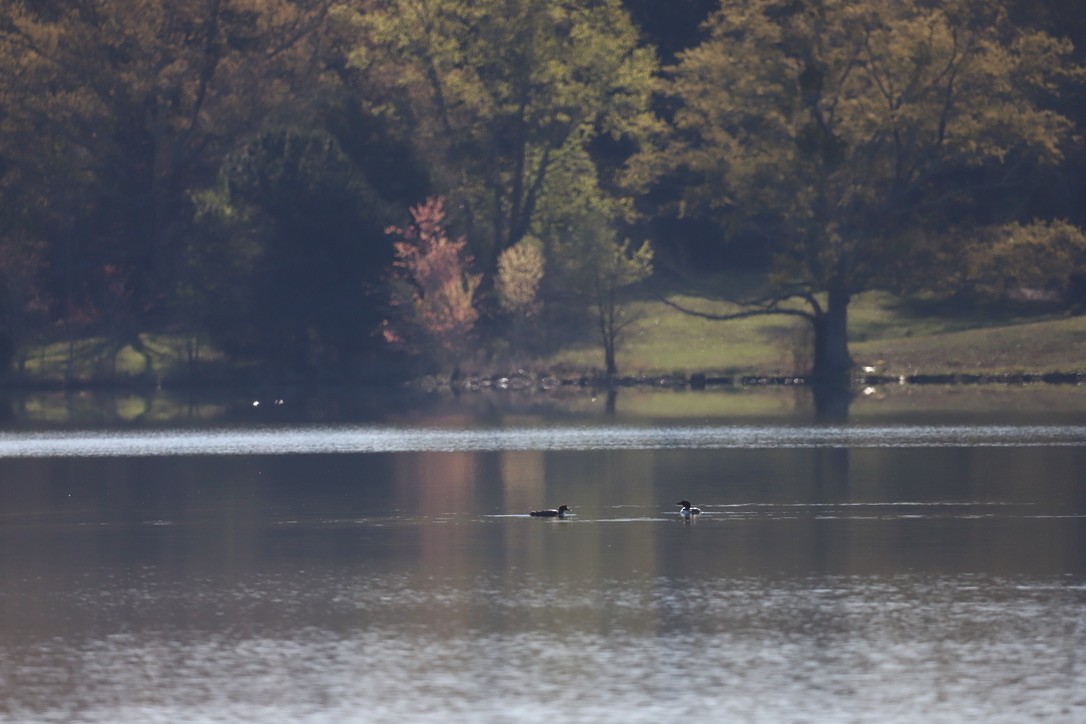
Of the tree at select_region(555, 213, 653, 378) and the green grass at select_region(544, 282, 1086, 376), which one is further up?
the tree at select_region(555, 213, 653, 378)

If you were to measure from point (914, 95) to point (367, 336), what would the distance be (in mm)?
30937

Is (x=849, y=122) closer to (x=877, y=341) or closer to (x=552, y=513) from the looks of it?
(x=877, y=341)

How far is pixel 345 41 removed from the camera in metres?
109

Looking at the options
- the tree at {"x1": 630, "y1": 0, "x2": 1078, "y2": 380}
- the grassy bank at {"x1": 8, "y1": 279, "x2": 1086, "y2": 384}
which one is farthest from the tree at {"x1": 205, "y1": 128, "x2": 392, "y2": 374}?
the tree at {"x1": 630, "y1": 0, "x2": 1078, "y2": 380}

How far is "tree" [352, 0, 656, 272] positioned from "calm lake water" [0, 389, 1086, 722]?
1813 inches

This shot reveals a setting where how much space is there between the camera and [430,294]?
323 feet

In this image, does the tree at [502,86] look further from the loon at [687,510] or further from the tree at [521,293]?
the loon at [687,510]

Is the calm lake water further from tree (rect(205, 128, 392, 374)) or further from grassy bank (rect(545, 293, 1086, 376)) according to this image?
tree (rect(205, 128, 392, 374))

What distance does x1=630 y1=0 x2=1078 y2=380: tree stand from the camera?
84.6 metres

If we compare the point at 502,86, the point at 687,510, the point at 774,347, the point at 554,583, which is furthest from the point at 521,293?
the point at 554,583

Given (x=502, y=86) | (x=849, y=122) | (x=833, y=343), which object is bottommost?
(x=833, y=343)

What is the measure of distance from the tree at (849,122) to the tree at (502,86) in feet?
40.5

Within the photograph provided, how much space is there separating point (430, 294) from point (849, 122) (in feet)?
77.9

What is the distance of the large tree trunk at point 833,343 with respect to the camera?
88750 mm
